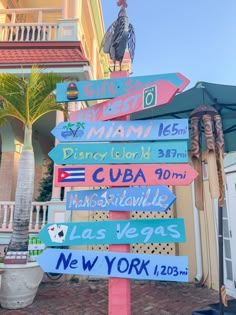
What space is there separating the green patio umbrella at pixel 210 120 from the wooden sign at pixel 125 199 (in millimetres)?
556

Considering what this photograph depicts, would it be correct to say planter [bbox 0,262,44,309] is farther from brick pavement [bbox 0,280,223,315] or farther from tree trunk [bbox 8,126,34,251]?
tree trunk [bbox 8,126,34,251]

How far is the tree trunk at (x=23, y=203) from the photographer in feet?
13.9

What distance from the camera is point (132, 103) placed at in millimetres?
2209

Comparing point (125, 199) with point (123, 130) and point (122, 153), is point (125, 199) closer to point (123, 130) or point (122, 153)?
point (122, 153)

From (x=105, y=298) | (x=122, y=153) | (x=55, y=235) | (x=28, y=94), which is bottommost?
(x=105, y=298)

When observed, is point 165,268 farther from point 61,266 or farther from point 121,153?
point 121,153

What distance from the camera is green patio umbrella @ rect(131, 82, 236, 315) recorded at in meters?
2.34

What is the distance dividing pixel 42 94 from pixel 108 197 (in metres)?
3.27

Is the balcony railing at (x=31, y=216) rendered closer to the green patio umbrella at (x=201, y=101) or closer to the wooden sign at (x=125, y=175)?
the green patio umbrella at (x=201, y=101)

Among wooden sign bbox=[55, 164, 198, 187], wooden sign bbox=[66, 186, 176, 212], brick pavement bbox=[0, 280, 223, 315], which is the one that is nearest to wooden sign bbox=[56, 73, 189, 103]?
wooden sign bbox=[55, 164, 198, 187]

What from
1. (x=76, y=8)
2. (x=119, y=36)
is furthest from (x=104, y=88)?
(x=76, y=8)

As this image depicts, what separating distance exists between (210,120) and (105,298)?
3.47 metres

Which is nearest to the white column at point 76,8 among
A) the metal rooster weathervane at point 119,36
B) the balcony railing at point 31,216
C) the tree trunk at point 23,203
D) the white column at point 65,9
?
the white column at point 65,9

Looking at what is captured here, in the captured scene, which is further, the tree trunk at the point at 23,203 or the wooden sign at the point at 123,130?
the tree trunk at the point at 23,203
